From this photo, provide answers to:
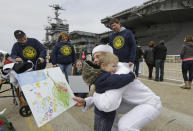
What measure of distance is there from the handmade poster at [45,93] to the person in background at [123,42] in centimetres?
210

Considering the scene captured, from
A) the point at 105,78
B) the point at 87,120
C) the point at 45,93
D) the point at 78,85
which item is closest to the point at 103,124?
the point at 105,78

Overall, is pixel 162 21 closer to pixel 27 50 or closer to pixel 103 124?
pixel 27 50

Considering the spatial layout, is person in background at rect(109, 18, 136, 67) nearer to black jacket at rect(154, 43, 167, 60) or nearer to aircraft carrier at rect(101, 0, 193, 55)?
black jacket at rect(154, 43, 167, 60)

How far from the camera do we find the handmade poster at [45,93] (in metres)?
1.00

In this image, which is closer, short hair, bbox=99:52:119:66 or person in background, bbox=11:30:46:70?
short hair, bbox=99:52:119:66

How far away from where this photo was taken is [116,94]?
1030 millimetres

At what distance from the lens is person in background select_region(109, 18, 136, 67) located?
302 centimetres

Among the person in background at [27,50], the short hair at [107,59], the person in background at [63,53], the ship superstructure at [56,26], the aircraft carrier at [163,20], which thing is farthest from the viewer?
the ship superstructure at [56,26]

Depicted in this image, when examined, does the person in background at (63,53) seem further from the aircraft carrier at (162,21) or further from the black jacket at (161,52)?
the aircraft carrier at (162,21)

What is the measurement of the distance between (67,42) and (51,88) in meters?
2.76

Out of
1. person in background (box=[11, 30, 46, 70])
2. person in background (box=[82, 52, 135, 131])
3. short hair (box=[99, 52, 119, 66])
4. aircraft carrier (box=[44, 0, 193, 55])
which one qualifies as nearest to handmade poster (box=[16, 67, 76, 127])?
person in background (box=[82, 52, 135, 131])

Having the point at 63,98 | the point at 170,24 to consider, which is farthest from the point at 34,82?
the point at 170,24

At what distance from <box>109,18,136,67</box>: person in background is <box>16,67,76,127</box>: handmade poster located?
6.89 feet

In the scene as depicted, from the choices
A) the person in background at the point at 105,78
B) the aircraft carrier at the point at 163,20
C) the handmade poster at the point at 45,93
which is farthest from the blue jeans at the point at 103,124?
the aircraft carrier at the point at 163,20
